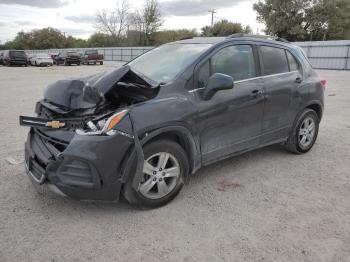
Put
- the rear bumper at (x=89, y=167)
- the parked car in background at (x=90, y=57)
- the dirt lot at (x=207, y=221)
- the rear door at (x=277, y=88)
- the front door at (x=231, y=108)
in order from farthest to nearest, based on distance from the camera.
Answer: the parked car in background at (x=90, y=57), the rear door at (x=277, y=88), the front door at (x=231, y=108), the rear bumper at (x=89, y=167), the dirt lot at (x=207, y=221)

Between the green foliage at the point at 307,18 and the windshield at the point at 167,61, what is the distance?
44.2 meters

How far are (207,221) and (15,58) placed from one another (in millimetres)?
34831

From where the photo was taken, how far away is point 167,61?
413 cm

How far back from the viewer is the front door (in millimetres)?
3740

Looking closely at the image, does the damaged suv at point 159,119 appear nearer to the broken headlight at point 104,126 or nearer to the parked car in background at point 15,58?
the broken headlight at point 104,126

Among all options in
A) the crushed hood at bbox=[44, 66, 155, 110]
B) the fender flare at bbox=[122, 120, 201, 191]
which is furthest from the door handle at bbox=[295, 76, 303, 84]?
the crushed hood at bbox=[44, 66, 155, 110]

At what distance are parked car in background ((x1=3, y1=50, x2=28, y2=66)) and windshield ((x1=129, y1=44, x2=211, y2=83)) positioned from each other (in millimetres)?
32794

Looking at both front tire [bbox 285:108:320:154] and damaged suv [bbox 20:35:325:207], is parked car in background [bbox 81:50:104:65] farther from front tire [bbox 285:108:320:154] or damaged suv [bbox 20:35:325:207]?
front tire [bbox 285:108:320:154]

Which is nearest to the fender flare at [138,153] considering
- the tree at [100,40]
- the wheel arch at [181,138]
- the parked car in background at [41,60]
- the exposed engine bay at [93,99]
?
the wheel arch at [181,138]

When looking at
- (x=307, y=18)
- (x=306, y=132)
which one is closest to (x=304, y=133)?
(x=306, y=132)

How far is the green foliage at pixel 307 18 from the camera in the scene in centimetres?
4391

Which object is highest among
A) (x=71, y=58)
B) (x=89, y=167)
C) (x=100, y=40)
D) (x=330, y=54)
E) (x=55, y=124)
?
(x=100, y=40)

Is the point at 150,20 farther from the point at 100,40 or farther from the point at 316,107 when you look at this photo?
the point at 316,107

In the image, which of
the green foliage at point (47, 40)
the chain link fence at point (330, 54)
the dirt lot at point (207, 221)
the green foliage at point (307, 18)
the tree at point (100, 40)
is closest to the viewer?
the dirt lot at point (207, 221)
